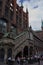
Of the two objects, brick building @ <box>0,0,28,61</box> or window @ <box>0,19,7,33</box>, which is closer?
brick building @ <box>0,0,28,61</box>

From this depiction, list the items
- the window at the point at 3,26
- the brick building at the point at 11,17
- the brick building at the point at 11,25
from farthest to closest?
the brick building at the point at 11,17
the window at the point at 3,26
the brick building at the point at 11,25

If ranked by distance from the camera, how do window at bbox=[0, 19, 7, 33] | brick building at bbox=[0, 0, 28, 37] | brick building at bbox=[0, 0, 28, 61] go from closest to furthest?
1. brick building at bbox=[0, 0, 28, 61]
2. window at bbox=[0, 19, 7, 33]
3. brick building at bbox=[0, 0, 28, 37]

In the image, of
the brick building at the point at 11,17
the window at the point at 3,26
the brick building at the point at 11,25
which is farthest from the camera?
the brick building at the point at 11,17

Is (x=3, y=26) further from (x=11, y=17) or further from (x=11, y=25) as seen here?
(x=11, y=17)

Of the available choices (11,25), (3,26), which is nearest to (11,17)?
(11,25)

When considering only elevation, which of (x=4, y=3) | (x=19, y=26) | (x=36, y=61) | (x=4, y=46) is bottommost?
(x=36, y=61)

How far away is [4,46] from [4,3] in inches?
584

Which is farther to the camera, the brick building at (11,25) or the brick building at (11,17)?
the brick building at (11,17)

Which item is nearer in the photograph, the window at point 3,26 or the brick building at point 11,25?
the brick building at point 11,25

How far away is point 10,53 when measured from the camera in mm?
38219

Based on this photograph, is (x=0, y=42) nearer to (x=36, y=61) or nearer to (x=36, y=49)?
(x=36, y=61)

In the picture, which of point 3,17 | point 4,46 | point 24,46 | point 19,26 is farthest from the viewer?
point 19,26

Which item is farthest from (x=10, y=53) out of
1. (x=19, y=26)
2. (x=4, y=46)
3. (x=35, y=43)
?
(x=19, y=26)

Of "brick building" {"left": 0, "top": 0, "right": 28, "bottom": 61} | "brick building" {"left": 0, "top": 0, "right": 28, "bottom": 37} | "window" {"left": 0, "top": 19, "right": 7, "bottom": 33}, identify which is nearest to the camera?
"brick building" {"left": 0, "top": 0, "right": 28, "bottom": 61}
